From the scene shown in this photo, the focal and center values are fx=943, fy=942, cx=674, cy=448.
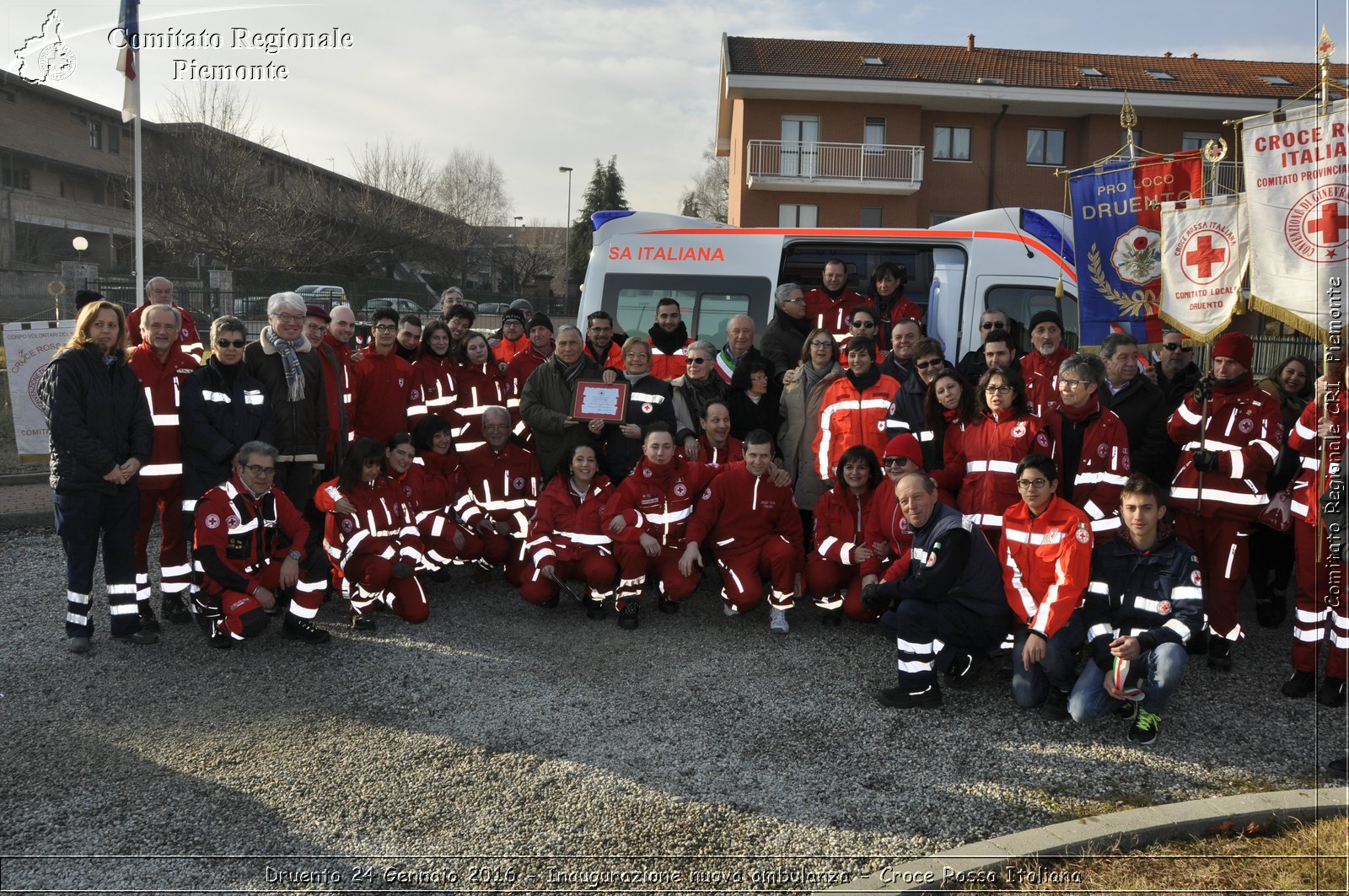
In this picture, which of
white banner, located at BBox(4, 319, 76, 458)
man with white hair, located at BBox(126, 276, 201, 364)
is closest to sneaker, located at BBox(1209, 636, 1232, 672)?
man with white hair, located at BBox(126, 276, 201, 364)

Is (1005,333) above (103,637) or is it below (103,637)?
above

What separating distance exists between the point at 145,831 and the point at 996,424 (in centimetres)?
492

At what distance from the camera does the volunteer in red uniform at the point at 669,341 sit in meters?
8.32

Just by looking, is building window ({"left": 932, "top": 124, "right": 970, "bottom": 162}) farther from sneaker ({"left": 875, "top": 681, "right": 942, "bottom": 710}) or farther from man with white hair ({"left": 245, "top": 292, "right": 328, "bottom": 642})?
sneaker ({"left": 875, "top": 681, "right": 942, "bottom": 710})

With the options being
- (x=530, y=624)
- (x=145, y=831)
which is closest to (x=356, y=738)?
(x=145, y=831)

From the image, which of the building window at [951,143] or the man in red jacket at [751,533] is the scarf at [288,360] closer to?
the man in red jacket at [751,533]

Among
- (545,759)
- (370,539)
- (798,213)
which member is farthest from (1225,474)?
(798,213)

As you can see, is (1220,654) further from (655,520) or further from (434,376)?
(434,376)

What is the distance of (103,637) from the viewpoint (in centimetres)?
604

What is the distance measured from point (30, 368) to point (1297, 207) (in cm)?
1148

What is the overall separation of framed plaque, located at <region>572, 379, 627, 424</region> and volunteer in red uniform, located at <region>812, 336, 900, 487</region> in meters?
1.56

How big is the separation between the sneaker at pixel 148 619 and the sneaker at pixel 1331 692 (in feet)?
22.7

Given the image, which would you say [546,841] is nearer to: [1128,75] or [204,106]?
[204,106]

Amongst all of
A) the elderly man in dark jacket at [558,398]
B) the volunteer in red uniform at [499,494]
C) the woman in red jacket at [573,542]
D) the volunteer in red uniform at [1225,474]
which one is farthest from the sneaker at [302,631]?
the volunteer in red uniform at [1225,474]
